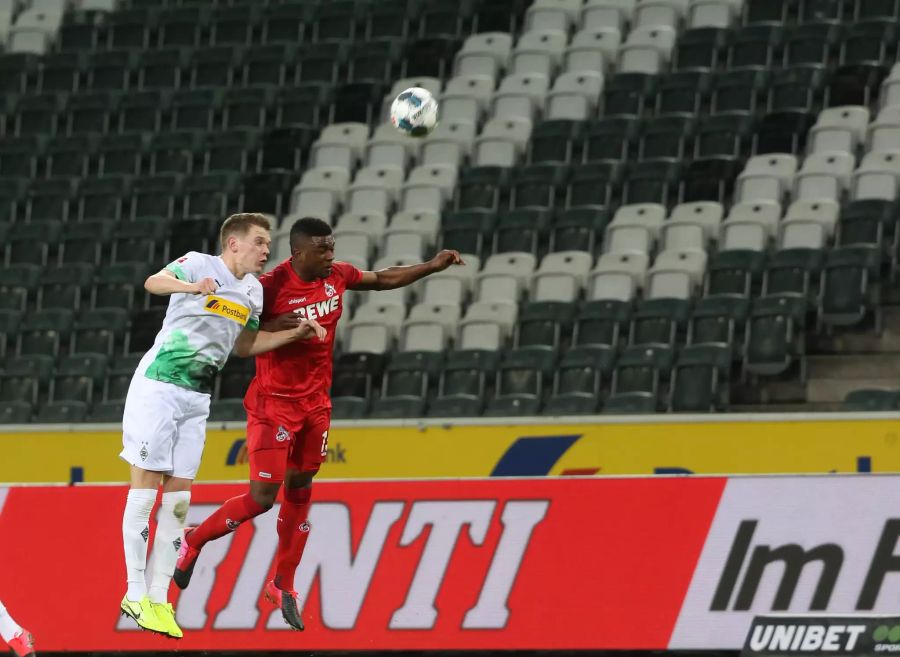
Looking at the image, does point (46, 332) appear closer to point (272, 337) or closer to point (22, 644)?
point (22, 644)

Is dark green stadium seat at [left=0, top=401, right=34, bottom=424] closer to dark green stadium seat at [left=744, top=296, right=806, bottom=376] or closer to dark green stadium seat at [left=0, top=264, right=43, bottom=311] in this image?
dark green stadium seat at [left=0, top=264, right=43, bottom=311]

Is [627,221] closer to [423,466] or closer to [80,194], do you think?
[423,466]

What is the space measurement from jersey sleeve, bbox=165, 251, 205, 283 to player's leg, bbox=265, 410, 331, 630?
128cm

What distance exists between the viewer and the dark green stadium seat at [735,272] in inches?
650

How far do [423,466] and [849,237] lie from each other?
5.23 m

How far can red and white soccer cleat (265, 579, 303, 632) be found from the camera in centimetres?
986

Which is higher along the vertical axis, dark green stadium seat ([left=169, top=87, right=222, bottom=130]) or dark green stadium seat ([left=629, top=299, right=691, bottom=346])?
dark green stadium seat ([left=169, top=87, right=222, bottom=130])

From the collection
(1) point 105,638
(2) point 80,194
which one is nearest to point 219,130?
(2) point 80,194

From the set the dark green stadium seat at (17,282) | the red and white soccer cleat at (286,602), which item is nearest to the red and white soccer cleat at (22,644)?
the red and white soccer cleat at (286,602)

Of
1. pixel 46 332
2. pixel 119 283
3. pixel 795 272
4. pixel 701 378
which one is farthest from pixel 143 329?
pixel 795 272

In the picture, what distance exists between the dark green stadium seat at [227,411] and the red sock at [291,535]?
5.78 metres

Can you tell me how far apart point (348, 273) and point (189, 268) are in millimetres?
1274

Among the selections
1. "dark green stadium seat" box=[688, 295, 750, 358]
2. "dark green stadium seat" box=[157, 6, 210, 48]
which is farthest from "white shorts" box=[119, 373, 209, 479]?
"dark green stadium seat" box=[157, 6, 210, 48]

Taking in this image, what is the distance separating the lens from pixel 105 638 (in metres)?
11.5
